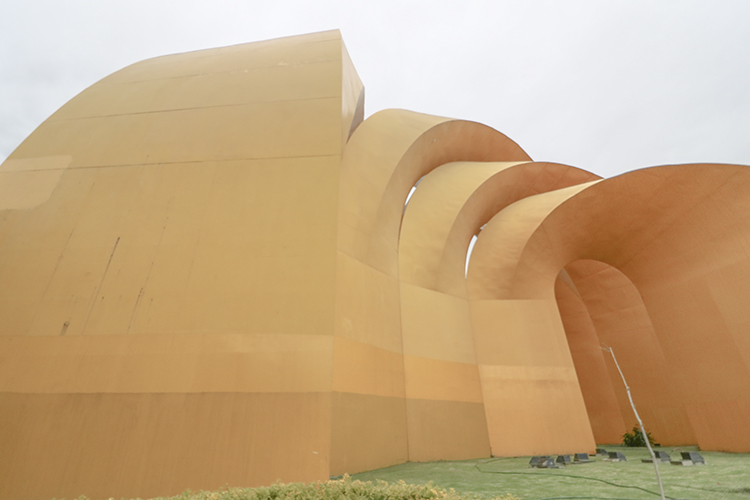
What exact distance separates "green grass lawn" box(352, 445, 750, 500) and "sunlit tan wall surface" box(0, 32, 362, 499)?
2001 millimetres

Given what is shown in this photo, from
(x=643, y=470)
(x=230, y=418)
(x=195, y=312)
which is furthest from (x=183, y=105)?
(x=643, y=470)

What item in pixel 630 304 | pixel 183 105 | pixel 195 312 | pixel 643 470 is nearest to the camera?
pixel 643 470

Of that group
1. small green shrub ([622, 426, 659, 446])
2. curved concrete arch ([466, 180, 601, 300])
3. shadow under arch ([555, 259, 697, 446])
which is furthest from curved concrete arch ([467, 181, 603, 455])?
small green shrub ([622, 426, 659, 446])

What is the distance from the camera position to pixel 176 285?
6.49 metres

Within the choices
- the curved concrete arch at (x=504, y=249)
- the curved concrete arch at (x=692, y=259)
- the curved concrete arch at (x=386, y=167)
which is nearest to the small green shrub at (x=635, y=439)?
the curved concrete arch at (x=692, y=259)

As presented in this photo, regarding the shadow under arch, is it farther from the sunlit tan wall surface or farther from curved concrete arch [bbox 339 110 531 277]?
the sunlit tan wall surface

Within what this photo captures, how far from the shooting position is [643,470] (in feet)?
18.1

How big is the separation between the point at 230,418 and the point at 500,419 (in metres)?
6.24

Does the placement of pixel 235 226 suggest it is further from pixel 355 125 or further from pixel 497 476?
pixel 497 476

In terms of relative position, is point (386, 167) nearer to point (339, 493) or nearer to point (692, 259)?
point (339, 493)

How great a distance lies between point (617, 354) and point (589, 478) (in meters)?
7.88

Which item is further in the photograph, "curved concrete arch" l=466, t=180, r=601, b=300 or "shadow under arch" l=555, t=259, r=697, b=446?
"shadow under arch" l=555, t=259, r=697, b=446

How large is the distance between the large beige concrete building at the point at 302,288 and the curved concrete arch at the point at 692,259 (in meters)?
0.04

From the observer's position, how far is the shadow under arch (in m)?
10.5
